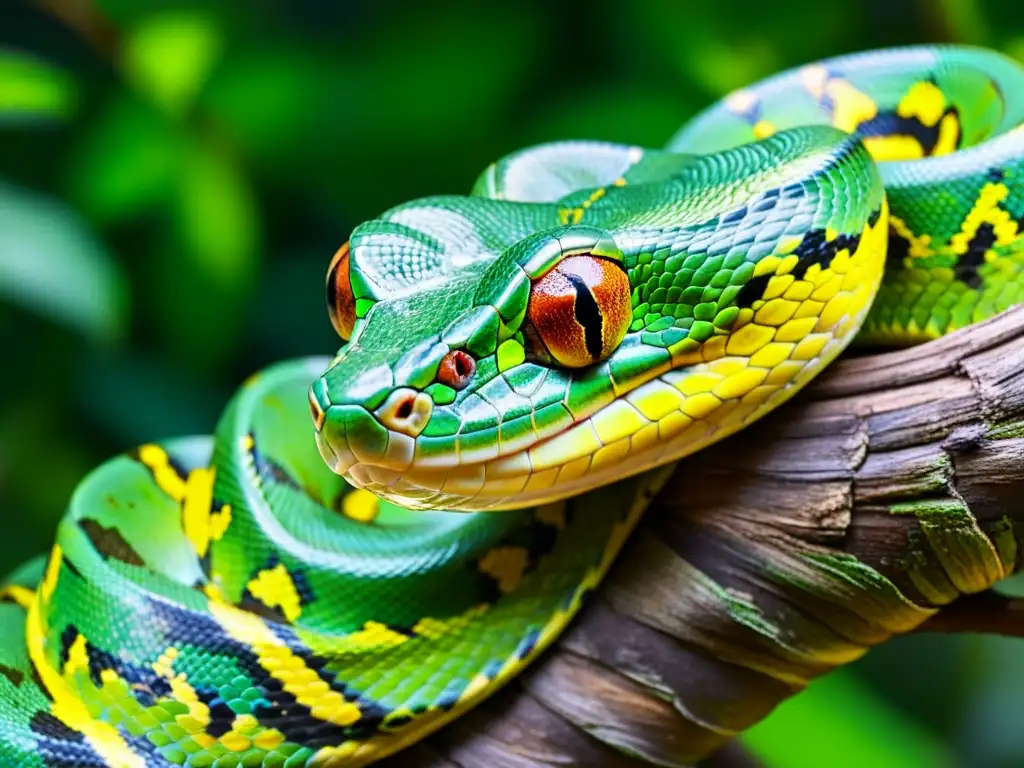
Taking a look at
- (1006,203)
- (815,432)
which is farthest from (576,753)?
(1006,203)

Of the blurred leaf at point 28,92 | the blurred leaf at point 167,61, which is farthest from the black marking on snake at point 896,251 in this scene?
the blurred leaf at point 167,61

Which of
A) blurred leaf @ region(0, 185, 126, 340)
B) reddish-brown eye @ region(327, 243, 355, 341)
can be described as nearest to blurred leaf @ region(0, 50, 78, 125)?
blurred leaf @ region(0, 185, 126, 340)

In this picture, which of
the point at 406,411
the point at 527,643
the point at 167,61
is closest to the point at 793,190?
the point at 406,411

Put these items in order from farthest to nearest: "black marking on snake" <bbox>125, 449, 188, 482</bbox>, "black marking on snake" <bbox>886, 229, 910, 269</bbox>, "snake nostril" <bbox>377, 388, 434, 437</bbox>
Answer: "black marking on snake" <bbox>125, 449, 188, 482</bbox>
"black marking on snake" <bbox>886, 229, 910, 269</bbox>
"snake nostril" <bbox>377, 388, 434, 437</bbox>

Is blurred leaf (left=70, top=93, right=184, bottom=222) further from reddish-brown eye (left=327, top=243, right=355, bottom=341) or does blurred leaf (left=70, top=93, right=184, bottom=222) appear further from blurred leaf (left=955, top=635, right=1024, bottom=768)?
blurred leaf (left=955, top=635, right=1024, bottom=768)

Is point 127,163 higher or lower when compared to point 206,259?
higher

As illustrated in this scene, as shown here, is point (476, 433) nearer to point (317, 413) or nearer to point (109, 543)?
point (317, 413)
